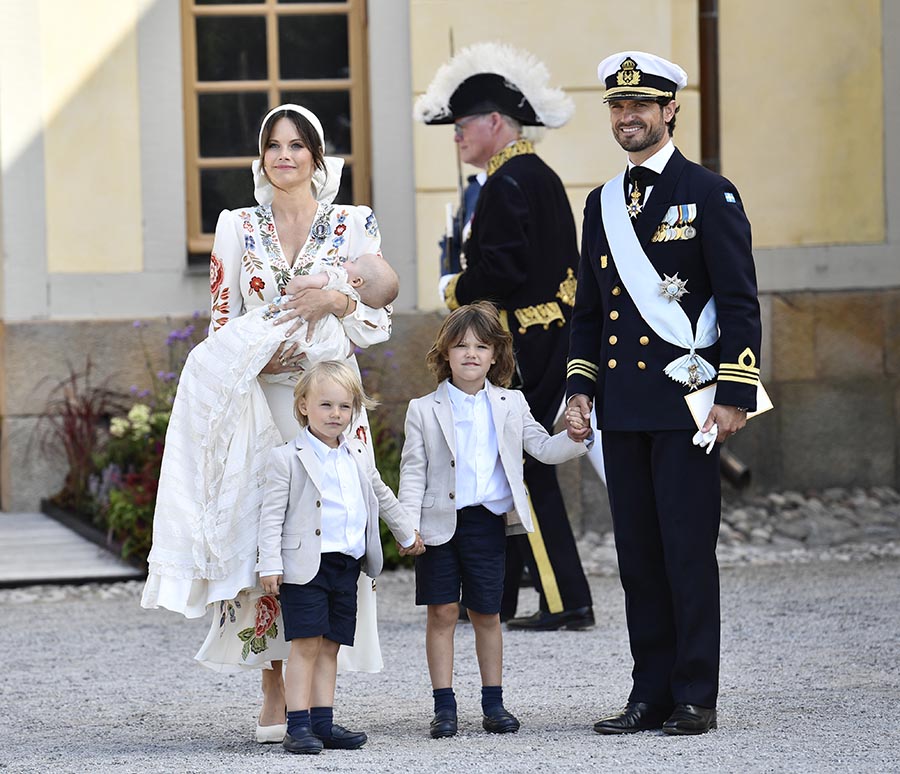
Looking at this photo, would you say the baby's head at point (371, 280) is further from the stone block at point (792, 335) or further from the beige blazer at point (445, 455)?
the stone block at point (792, 335)

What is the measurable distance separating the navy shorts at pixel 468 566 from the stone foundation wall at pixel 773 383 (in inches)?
159

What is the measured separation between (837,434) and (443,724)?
17.8 ft

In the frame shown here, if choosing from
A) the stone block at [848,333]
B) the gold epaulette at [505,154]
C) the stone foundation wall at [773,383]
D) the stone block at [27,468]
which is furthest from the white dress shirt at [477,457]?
the stone block at [848,333]

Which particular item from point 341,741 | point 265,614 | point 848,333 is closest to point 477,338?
point 265,614

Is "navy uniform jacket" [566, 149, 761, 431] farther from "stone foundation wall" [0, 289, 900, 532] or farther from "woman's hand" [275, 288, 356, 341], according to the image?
"stone foundation wall" [0, 289, 900, 532]

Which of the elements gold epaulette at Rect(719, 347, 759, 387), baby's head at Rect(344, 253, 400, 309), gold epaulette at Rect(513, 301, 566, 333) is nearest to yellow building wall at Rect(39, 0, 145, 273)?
gold epaulette at Rect(513, 301, 566, 333)

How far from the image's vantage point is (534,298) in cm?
644

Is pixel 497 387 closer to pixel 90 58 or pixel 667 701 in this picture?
pixel 667 701

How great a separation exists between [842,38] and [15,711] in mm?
6287

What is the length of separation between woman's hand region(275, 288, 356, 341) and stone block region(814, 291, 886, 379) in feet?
17.1

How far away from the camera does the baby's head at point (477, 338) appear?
4.78m

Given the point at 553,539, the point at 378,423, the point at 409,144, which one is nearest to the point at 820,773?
the point at 553,539

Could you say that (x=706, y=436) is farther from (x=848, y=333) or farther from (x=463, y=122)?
(x=848, y=333)

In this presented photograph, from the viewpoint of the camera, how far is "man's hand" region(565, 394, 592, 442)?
4.68 meters
